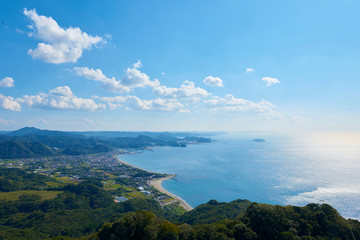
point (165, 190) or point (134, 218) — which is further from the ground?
point (134, 218)

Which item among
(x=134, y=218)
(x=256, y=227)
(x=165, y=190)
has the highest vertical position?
(x=134, y=218)

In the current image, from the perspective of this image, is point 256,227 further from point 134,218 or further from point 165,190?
point 165,190

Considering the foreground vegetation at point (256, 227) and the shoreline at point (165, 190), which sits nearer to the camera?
the foreground vegetation at point (256, 227)

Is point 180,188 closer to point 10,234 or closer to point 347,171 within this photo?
point 10,234

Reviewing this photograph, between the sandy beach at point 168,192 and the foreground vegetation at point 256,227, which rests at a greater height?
the foreground vegetation at point 256,227

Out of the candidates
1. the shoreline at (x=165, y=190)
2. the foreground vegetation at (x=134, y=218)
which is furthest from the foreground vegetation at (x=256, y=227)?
the shoreline at (x=165, y=190)

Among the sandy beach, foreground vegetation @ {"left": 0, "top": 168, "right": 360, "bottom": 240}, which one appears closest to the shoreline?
the sandy beach

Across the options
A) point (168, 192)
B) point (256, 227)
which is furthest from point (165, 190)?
point (256, 227)

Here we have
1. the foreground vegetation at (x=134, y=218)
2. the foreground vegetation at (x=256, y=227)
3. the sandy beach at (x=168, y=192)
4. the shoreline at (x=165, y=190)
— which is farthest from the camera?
the shoreline at (x=165, y=190)

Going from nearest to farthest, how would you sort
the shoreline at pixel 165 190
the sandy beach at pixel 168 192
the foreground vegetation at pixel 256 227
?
the foreground vegetation at pixel 256 227, the sandy beach at pixel 168 192, the shoreline at pixel 165 190

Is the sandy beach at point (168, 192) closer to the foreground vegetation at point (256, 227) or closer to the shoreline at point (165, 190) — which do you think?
the shoreline at point (165, 190)

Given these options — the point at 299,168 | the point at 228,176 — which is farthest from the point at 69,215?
the point at 299,168
